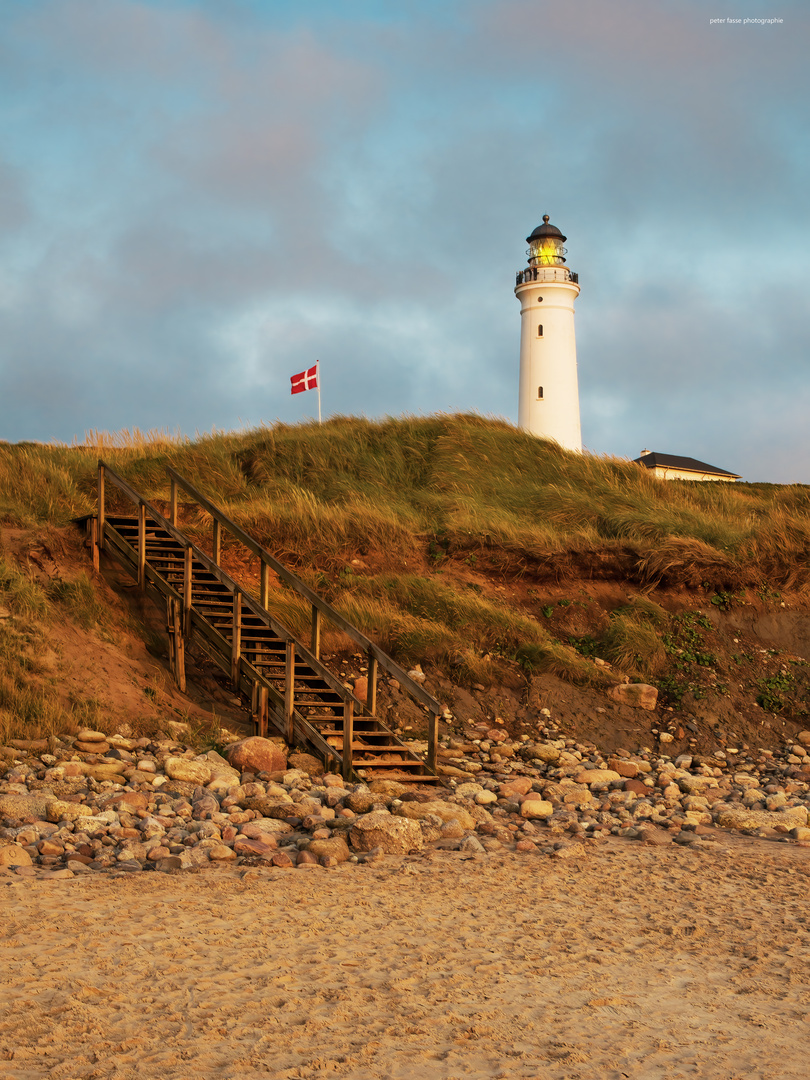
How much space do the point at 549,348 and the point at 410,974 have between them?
112ft

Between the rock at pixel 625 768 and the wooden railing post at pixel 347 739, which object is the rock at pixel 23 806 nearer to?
the wooden railing post at pixel 347 739

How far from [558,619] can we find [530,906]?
958 cm

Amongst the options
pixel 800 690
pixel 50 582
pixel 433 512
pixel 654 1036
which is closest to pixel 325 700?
pixel 50 582

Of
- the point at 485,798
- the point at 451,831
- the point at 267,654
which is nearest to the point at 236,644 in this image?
the point at 267,654

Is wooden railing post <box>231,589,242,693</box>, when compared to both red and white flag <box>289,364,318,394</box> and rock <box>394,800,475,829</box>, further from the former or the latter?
red and white flag <box>289,364,318,394</box>

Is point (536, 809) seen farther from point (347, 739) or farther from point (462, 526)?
point (462, 526)

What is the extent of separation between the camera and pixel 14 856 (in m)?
7.18

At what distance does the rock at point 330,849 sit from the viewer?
7625mm

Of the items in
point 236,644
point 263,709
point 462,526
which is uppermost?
point 462,526

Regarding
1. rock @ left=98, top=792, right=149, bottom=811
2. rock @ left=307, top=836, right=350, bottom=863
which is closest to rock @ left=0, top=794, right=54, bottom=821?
rock @ left=98, top=792, right=149, bottom=811

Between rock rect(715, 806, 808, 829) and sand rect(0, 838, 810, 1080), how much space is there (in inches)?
74.2

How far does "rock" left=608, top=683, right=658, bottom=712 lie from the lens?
46.2 ft

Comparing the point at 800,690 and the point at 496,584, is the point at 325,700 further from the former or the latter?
the point at 800,690

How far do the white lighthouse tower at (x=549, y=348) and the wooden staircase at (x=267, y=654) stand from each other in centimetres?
2481
